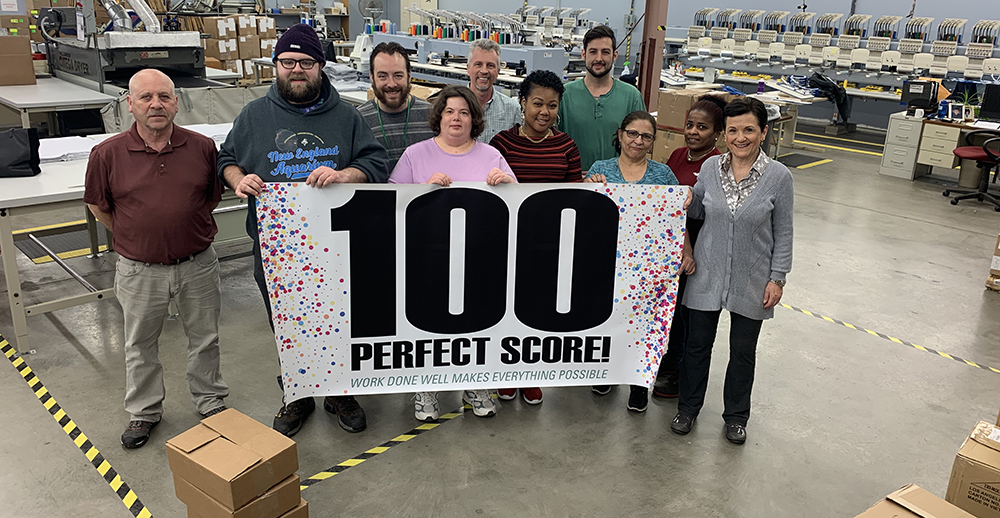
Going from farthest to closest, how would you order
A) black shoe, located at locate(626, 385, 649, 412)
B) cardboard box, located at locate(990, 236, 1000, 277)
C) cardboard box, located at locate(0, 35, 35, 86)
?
cardboard box, located at locate(0, 35, 35, 86) < cardboard box, located at locate(990, 236, 1000, 277) < black shoe, located at locate(626, 385, 649, 412)

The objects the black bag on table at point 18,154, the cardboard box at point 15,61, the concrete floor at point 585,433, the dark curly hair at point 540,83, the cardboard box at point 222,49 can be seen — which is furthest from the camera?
the cardboard box at point 222,49

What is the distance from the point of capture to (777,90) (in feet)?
35.3

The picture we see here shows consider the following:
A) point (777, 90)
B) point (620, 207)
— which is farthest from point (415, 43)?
point (620, 207)

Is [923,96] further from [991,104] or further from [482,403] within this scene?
[482,403]

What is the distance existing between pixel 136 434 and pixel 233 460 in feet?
3.13

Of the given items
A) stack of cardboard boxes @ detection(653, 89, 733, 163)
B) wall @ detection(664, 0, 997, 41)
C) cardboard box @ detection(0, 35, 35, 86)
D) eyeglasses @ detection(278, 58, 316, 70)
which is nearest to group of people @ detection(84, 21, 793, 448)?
eyeglasses @ detection(278, 58, 316, 70)

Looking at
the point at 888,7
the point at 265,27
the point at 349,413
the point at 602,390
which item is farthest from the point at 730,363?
the point at 888,7

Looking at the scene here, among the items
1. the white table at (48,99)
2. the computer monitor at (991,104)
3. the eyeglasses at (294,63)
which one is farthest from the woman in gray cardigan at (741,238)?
the computer monitor at (991,104)

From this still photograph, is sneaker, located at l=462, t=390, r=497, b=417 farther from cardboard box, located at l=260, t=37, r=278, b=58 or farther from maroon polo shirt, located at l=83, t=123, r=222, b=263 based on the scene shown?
cardboard box, located at l=260, t=37, r=278, b=58

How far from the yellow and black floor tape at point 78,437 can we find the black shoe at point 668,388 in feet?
7.51

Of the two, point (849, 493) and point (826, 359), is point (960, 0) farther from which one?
point (849, 493)

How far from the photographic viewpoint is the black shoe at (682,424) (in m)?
3.27

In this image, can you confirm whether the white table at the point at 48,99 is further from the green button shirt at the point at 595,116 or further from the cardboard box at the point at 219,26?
the green button shirt at the point at 595,116

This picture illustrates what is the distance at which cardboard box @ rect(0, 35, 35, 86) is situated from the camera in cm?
701
